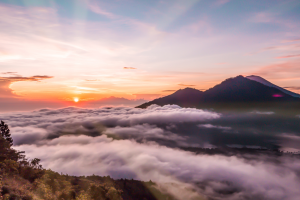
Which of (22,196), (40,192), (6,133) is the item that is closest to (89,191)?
(40,192)

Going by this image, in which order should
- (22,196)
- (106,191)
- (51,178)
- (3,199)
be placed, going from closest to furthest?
1. (3,199)
2. (22,196)
3. (51,178)
4. (106,191)

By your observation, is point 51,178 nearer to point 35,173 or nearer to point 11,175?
point 35,173

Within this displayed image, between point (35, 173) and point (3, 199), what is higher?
point (3, 199)

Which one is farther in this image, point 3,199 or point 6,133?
point 6,133

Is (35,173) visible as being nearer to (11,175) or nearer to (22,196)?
(11,175)

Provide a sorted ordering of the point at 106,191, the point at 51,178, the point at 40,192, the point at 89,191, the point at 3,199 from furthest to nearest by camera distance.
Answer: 1. the point at 106,191
2. the point at 89,191
3. the point at 51,178
4. the point at 40,192
5. the point at 3,199

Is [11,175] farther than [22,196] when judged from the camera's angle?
Yes

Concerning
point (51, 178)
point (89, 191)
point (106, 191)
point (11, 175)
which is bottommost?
point (106, 191)

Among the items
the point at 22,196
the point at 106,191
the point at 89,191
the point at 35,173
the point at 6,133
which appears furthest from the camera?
the point at 6,133

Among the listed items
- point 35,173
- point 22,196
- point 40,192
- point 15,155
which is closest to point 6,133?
point 15,155
